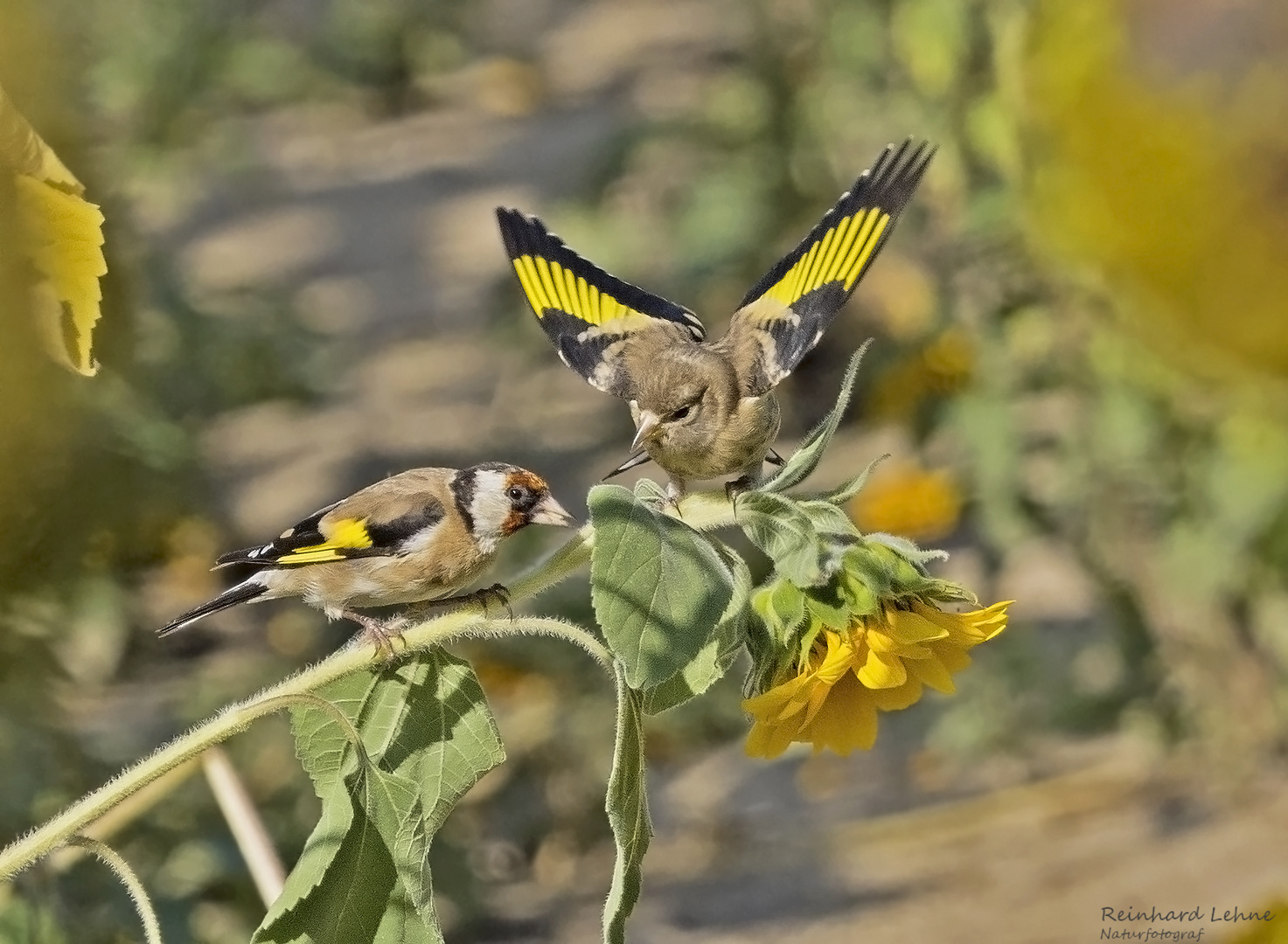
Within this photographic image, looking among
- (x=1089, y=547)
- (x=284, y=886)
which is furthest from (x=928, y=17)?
(x=284, y=886)

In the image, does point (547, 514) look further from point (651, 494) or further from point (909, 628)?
point (909, 628)

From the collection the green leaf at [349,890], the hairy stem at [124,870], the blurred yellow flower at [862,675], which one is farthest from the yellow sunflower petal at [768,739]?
the hairy stem at [124,870]

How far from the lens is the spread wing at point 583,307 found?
114 centimetres

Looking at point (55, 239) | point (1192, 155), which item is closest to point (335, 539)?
point (55, 239)

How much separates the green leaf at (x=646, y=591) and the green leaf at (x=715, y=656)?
2 cm

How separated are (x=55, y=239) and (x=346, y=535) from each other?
0.61 meters

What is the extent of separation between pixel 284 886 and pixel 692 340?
2.46 feet

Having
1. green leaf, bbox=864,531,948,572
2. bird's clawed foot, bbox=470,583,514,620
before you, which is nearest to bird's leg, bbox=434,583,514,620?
bird's clawed foot, bbox=470,583,514,620

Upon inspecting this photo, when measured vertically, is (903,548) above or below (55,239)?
below

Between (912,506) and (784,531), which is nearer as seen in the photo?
(784,531)

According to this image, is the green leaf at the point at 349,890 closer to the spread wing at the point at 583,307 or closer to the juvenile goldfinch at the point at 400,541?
the juvenile goldfinch at the point at 400,541

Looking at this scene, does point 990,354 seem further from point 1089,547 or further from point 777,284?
point 777,284

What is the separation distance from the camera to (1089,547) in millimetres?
1915
